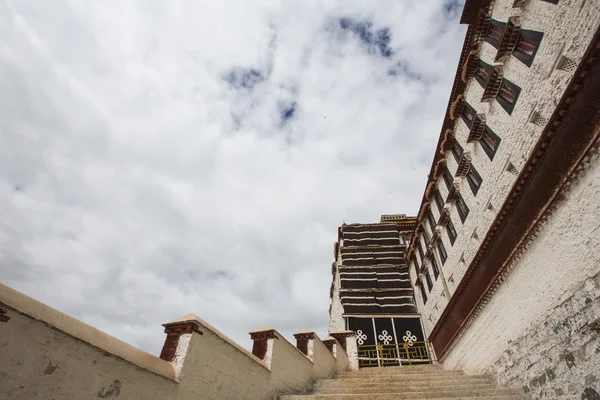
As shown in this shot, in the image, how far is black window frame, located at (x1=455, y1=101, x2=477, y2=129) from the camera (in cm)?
984

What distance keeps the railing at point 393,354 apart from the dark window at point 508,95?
34.1ft

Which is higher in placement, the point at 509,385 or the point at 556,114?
the point at 556,114

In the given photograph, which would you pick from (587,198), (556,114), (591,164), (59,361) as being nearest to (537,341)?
(587,198)

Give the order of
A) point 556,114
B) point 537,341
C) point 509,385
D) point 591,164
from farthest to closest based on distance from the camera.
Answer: point 509,385 < point 537,341 < point 556,114 < point 591,164

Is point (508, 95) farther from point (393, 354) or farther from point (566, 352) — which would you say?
point (393, 354)

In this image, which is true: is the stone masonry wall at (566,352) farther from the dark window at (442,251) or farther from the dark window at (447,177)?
the dark window at (447,177)

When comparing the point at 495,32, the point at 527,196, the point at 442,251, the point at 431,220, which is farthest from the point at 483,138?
the point at 431,220

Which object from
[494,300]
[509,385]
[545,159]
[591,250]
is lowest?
[509,385]

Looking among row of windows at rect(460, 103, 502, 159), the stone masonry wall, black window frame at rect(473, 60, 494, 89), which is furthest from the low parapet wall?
black window frame at rect(473, 60, 494, 89)

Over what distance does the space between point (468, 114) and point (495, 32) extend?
2.51 metres

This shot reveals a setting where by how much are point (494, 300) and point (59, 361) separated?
8.77 metres

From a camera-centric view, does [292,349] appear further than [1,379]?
Yes

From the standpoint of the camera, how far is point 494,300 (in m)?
7.65

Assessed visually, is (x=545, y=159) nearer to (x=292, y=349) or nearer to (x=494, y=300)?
(x=494, y=300)
